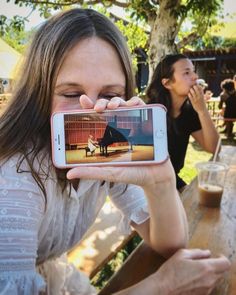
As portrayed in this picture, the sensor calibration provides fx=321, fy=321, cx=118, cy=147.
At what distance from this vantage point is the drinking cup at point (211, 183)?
6.08 feet

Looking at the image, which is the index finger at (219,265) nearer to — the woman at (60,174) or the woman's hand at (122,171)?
the woman at (60,174)

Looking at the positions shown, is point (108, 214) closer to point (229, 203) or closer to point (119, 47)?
point (229, 203)

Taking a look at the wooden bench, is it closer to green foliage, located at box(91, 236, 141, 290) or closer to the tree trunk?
green foliage, located at box(91, 236, 141, 290)

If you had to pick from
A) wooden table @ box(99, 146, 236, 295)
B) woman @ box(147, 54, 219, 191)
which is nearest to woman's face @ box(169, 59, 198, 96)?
woman @ box(147, 54, 219, 191)

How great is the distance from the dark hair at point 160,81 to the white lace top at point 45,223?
182cm

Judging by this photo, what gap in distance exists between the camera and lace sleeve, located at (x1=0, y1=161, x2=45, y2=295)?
938 millimetres

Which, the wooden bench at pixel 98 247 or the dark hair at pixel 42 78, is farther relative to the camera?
the wooden bench at pixel 98 247

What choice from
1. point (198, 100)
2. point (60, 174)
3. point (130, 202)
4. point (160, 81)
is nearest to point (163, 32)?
point (160, 81)

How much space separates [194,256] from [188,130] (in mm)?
2098

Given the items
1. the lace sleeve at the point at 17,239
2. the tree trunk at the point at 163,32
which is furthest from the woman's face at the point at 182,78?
the lace sleeve at the point at 17,239

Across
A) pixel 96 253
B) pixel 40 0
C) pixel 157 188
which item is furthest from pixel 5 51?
pixel 157 188

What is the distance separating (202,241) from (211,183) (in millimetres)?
581

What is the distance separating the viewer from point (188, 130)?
3.14m

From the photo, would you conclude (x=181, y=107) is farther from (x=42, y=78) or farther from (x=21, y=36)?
(x=21, y=36)
